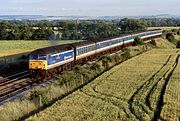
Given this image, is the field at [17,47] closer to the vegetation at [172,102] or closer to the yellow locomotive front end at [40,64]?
the yellow locomotive front end at [40,64]

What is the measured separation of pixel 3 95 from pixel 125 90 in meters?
9.89

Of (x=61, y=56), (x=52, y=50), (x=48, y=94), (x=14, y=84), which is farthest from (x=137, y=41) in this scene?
(x=48, y=94)

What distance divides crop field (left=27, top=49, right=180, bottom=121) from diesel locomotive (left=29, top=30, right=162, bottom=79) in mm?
5409

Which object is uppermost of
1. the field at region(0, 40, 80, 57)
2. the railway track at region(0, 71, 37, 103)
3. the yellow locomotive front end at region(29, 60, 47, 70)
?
the yellow locomotive front end at region(29, 60, 47, 70)

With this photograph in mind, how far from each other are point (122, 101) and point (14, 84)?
12.4 metres

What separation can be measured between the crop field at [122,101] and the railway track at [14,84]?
539cm

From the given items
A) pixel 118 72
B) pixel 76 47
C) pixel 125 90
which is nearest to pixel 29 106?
pixel 125 90

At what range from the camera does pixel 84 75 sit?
34.4m

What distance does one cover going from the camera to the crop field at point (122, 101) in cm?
1973

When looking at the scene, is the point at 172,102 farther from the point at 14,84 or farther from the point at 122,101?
the point at 14,84

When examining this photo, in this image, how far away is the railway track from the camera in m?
27.4

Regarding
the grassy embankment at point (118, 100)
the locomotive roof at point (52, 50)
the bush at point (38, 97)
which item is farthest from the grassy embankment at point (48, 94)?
the locomotive roof at point (52, 50)

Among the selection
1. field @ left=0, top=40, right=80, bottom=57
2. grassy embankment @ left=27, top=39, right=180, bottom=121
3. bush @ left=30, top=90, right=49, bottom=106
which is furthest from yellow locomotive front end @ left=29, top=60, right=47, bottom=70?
field @ left=0, top=40, right=80, bottom=57

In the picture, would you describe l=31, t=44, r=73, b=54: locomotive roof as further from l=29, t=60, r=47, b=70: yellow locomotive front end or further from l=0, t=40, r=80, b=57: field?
l=0, t=40, r=80, b=57: field
